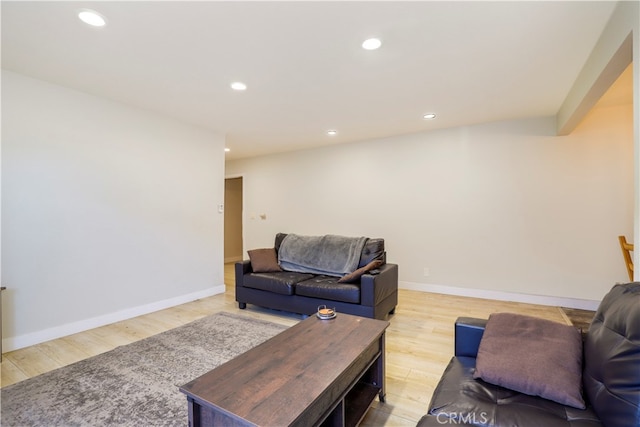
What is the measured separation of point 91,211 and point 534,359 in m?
3.96

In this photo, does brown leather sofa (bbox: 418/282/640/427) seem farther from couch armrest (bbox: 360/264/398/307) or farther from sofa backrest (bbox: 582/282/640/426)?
couch armrest (bbox: 360/264/398/307)

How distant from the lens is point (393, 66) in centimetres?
252

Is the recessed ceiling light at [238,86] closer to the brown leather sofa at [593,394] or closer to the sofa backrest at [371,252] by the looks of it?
the sofa backrest at [371,252]

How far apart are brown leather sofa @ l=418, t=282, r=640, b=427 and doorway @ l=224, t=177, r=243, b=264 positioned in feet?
22.1

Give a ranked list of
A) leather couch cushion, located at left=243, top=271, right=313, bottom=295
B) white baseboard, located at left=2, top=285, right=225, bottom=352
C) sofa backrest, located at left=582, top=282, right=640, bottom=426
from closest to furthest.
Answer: sofa backrest, located at left=582, top=282, right=640, bottom=426
white baseboard, located at left=2, top=285, right=225, bottom=352
leather couch cushion, located at left=243, top=271, right=313, bottom=295

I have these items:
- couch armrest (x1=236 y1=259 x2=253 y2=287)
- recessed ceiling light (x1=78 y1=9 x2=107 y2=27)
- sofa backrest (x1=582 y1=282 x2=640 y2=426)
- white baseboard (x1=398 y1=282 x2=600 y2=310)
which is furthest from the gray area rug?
white baseboard (x1=398 y1=282 x2=600 y2=310)

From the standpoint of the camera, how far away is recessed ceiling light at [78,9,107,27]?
72.7 inches

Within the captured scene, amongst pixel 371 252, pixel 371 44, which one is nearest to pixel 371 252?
pixel 371 252

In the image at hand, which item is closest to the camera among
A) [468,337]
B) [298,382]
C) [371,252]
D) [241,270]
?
[298,382]

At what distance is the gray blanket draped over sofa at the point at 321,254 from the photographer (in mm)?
3637

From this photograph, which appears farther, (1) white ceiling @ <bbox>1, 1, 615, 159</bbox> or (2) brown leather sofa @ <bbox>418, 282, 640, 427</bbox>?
(1) white ceiling @ <bbox>1, 1, 615, 159</bbox>

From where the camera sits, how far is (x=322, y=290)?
10.4ft

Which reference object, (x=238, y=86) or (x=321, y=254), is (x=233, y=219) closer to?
(x=321, y=254)

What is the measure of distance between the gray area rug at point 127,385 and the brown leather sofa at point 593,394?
153 cm
